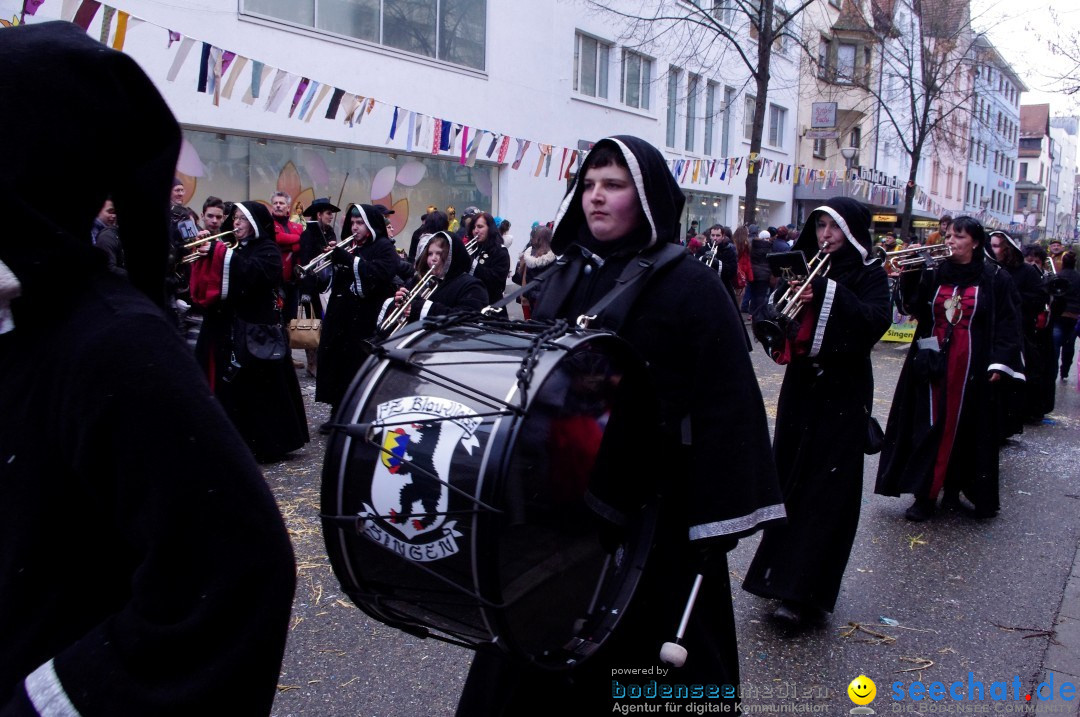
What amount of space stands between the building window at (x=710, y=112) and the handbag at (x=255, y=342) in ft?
70.5

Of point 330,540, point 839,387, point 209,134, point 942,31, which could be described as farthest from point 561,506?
point 942,31

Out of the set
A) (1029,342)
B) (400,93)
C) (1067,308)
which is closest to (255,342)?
(1029,342)

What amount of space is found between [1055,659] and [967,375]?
246cm

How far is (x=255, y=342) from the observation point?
662 centimetres

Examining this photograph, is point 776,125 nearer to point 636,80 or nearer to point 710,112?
point 710,112

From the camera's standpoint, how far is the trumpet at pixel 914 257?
20.3ft

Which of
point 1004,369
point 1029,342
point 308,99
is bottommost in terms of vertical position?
point 1029,342

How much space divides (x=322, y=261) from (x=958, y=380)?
17.9 feet

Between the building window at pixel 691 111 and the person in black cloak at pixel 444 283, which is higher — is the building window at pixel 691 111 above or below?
above

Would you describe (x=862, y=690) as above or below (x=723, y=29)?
below

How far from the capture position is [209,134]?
13125mm

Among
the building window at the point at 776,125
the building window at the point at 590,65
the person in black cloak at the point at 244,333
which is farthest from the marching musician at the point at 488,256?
the building window at the point at 776,125

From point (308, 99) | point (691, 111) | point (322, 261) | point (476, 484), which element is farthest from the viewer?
point (691, 111)

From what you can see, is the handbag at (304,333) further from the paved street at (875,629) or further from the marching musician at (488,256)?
the paved street at (875,629)
